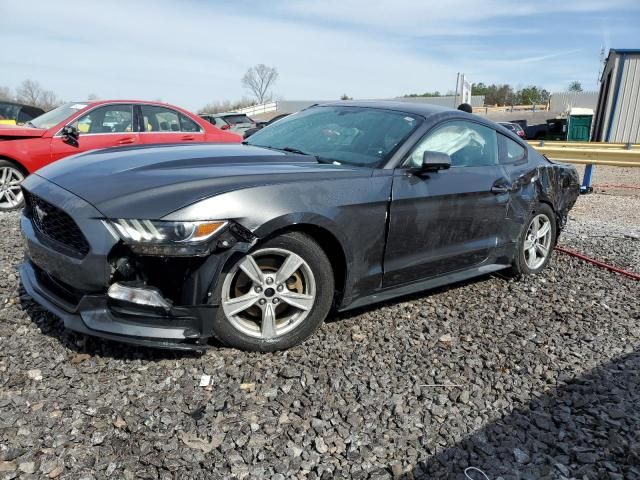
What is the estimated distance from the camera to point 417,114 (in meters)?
3.84

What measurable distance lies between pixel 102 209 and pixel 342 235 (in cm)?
132

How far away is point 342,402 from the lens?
2625 millimetres

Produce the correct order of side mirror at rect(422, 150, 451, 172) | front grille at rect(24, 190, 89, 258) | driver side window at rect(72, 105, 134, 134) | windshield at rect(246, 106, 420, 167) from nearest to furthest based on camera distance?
1. front grille at rect(24, 190, 89, 258)
2. side mirror at rect(422, 150, 451, 172)
3. windshield at rect(246, 106, 420, 167)
4. driver side window at rect(72, 105, 134, 134)

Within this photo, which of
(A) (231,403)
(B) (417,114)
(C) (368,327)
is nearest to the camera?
(A) (231,403)

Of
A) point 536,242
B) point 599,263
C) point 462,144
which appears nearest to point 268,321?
point 462,144

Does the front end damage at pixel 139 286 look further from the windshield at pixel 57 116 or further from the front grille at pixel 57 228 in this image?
the windshield at pixel 57 116

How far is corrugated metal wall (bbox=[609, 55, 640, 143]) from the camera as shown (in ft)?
66.2

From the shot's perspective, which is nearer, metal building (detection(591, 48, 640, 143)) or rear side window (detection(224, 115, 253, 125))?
rear side window (detection(224, 115, 253, 125))

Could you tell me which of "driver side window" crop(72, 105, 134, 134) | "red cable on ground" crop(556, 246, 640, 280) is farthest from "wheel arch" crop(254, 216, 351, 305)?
"driver side window" crop(72, 105, 134, 134)

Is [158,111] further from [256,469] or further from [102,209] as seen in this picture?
[256,469]

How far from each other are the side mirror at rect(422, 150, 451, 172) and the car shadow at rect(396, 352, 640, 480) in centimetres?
152

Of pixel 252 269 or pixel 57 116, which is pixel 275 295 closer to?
pixel 252 269

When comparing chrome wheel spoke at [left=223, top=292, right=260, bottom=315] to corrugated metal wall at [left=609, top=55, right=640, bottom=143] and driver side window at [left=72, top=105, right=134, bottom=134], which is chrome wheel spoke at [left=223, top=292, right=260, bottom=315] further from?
corrugated metal wall at [left=609, top=55, right=640, bottom=143]

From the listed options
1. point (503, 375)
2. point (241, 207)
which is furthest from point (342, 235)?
point (503, 375)
